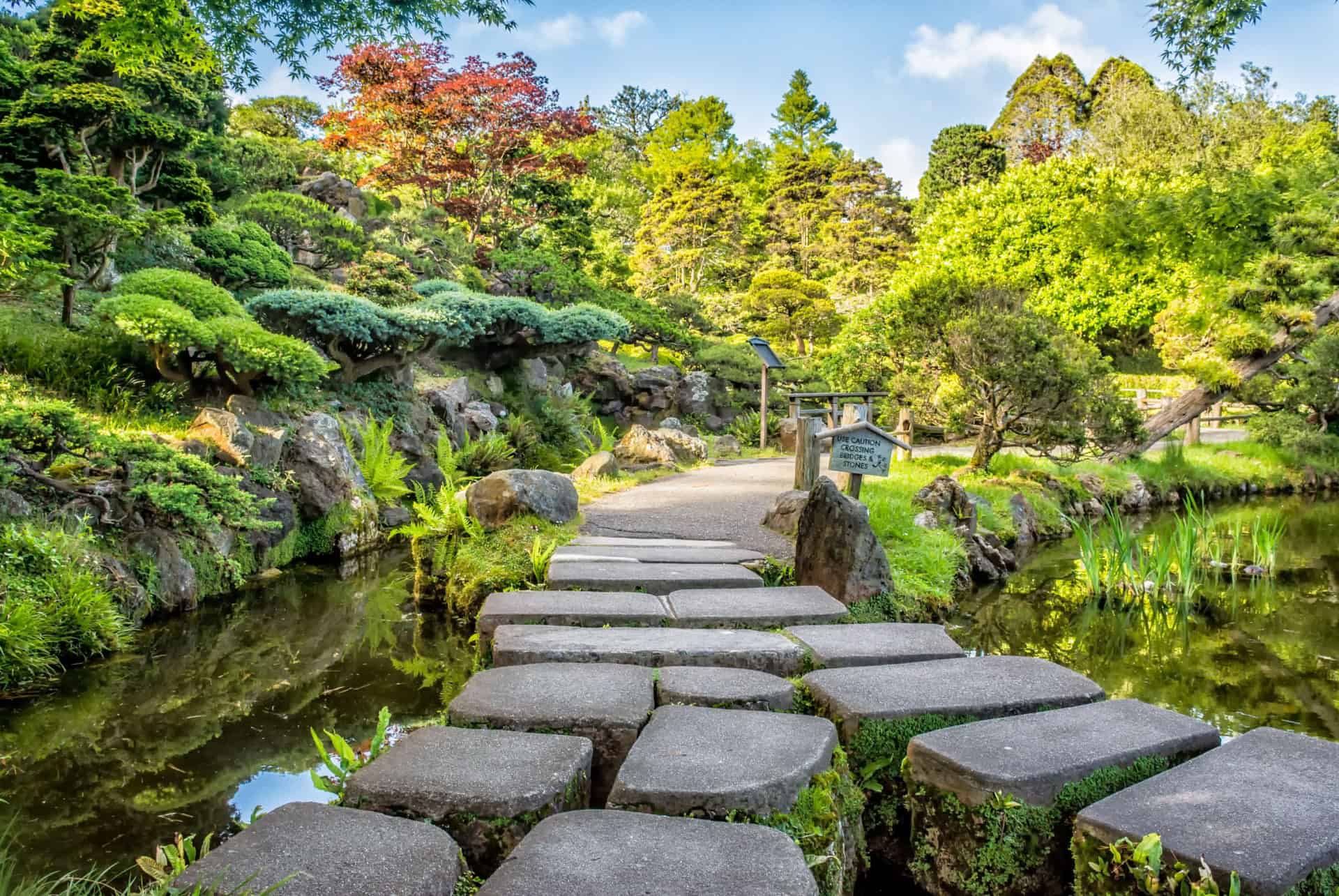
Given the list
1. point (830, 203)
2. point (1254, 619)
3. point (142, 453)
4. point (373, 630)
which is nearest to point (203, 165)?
point (142, 453)

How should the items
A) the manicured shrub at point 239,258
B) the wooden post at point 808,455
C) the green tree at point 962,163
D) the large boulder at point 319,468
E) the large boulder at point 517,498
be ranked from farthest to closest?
1. the green tree at point 962,163
2. the manicured shrub at point 239,258
3. the wooden post at point 808,455
4. the large boulder at point 319,468
5. the large boulder at point 517,498

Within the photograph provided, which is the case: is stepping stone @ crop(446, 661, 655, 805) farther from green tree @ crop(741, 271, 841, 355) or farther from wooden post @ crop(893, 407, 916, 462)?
green tree @ crop(741, 271, 841, 355)

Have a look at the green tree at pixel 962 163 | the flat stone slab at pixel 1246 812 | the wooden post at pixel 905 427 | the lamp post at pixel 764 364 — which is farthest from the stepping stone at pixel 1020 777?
the green tree at pixel 962 163

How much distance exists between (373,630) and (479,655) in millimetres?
1778

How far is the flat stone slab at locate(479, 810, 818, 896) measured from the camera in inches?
56.6

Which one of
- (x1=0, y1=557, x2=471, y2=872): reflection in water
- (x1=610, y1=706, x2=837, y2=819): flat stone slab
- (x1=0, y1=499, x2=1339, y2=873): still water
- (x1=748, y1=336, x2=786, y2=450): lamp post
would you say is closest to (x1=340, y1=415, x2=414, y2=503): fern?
(x1=0, y1=499, x2=1339, y2=873): still water

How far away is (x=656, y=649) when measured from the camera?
2.87 meters

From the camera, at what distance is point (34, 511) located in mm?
4676

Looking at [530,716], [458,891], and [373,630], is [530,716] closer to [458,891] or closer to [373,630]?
[458,891]

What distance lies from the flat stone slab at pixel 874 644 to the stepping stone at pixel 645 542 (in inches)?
85.0

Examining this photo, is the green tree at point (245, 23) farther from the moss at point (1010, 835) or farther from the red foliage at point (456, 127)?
the red foliage at point (456, 127)

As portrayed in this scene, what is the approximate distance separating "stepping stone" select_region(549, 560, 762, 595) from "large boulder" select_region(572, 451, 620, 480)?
14.7 feet

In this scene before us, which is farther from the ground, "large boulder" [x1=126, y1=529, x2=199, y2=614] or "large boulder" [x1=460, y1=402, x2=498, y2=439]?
"large boulder" [x1=460, y1=402, x2=498, y2=439]

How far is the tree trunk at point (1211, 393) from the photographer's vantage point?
1073 centimetres
